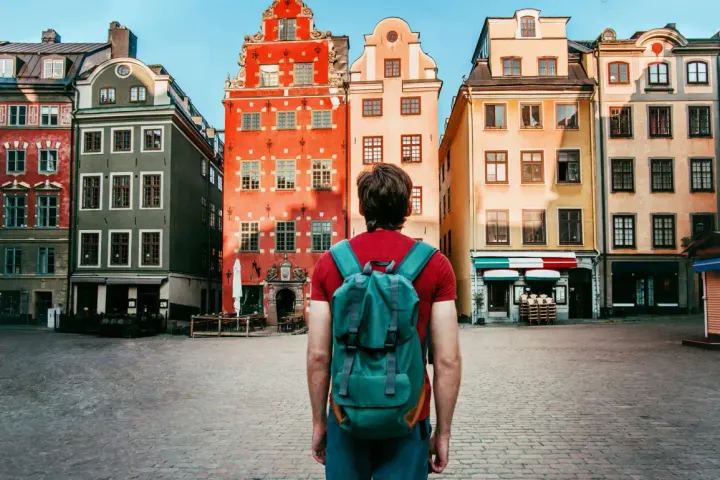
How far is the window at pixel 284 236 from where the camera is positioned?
35938mm

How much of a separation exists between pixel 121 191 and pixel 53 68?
943cm

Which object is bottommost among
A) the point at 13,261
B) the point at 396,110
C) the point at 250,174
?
the point at 13,261

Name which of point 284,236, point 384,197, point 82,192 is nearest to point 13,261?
point 82,192

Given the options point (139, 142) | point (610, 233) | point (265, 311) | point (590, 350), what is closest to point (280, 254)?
point (265, 311)

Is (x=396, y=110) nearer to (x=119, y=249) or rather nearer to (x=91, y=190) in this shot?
(x=119, y=249)

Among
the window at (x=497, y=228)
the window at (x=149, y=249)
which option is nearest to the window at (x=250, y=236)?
the window at (x=149, y=249)

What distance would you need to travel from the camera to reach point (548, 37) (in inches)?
1432

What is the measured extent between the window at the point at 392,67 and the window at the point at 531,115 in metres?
7.58

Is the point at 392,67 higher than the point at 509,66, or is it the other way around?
the point at 509,66

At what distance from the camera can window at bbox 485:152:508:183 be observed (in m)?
35.5

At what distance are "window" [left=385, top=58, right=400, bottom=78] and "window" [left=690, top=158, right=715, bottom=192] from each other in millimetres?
17686

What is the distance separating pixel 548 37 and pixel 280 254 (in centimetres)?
2020

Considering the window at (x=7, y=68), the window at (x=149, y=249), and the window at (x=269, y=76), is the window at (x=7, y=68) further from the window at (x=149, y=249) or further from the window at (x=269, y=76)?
the window at (x=269, y=76)

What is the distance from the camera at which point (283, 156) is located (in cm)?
3625
